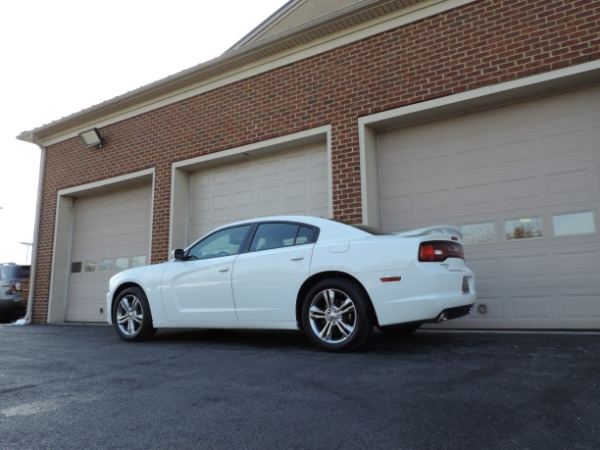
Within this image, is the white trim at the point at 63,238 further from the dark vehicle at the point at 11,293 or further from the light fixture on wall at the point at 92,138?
the dark vehicle at the point at 11,293

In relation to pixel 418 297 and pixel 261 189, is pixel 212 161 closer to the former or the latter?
pixel 261 189

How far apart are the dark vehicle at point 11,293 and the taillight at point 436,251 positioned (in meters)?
11.5

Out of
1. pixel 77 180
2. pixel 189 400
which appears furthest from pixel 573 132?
pixel 77 180

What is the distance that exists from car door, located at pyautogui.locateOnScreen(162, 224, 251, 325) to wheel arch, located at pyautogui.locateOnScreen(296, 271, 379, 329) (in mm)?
854

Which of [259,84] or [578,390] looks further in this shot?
[259,84]

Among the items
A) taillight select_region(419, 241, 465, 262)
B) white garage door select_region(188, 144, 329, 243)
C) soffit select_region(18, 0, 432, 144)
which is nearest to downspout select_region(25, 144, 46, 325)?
soffit select_region(18, 0, 432, 144)

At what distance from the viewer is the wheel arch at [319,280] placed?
4.53 m

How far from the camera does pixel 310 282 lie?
16.0ft

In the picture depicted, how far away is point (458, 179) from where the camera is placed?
6844 millimetres

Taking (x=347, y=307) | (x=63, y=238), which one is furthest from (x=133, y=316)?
(x=63, y=238)

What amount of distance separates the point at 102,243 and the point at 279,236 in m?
7.07

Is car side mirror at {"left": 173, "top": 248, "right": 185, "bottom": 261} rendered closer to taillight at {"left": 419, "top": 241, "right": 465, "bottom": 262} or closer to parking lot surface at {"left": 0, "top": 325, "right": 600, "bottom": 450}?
parking lot surface at {"left": 0, "top": 325, "right": 600, "bottom": 450}

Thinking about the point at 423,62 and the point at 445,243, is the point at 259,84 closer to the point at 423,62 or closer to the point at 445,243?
the point at 423,62

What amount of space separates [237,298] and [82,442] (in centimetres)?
296
